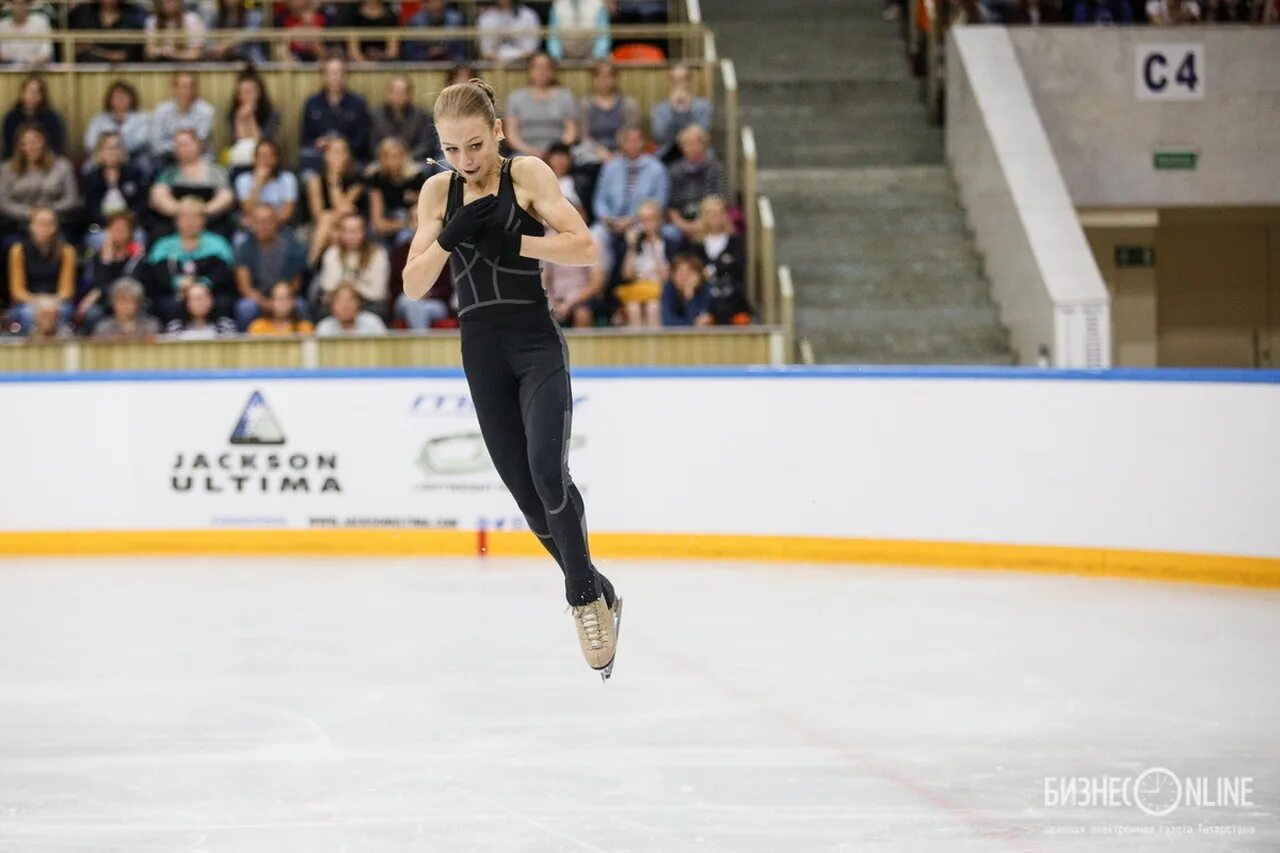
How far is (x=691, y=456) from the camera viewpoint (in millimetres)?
10570

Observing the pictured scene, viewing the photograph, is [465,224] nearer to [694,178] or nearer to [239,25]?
[694,178]

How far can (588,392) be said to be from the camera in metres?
10.6

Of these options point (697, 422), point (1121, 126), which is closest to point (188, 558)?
point (697, 422)

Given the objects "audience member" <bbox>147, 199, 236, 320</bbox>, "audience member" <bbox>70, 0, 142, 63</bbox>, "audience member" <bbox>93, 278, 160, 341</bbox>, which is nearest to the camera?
"audience member" <bbox>93, 278, 160, 341</bbox>

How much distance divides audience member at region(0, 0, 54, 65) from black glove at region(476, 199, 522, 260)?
10.2 m

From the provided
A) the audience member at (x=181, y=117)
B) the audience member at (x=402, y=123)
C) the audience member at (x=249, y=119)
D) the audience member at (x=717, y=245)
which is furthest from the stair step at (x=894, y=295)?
the audience member at (x=181, y=117)

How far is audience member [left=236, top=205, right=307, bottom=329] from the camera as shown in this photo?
40.5 feet

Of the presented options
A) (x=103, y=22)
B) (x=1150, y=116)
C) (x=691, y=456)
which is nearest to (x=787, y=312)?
(x=691, y=456)

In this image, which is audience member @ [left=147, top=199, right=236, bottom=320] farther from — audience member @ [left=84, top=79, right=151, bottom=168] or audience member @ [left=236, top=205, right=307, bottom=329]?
audience member @ [left=84, top=79, right=151, bottom=168]

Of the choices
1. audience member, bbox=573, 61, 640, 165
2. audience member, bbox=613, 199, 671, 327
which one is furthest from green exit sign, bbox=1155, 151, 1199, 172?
audience member, bbox=613, 199, 671, 327

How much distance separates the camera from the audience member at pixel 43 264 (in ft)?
40.3

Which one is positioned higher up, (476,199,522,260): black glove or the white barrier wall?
(476,199,522,260): black glove

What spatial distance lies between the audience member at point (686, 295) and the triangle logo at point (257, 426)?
113 inches

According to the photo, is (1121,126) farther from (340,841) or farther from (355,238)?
(340,841)
